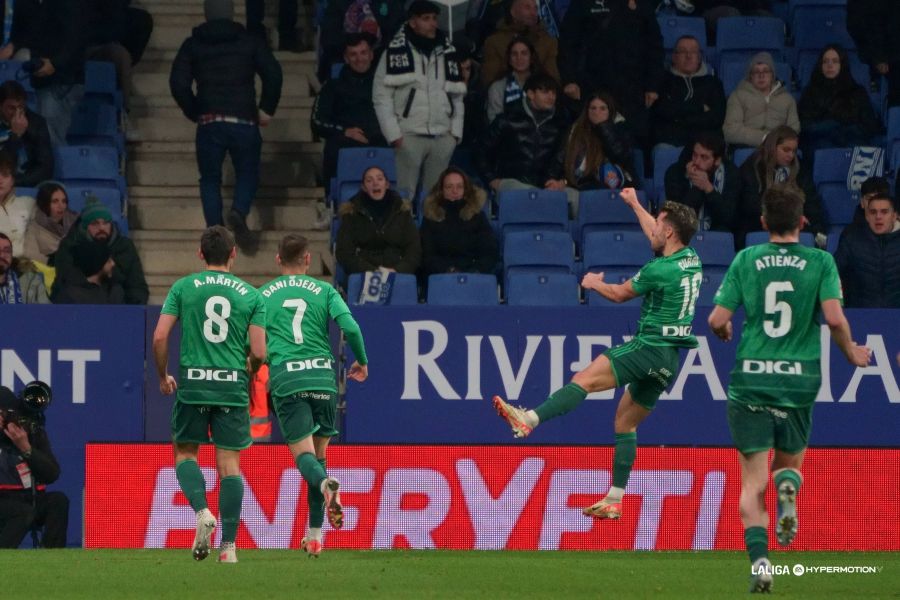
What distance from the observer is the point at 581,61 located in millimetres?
18156

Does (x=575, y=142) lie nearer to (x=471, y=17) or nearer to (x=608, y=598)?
(x=471, y=17)

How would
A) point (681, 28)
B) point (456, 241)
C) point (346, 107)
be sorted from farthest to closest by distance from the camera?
point (681, 28) → point (346, 107) → point (456, 241)

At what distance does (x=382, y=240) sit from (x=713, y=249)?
2808mm

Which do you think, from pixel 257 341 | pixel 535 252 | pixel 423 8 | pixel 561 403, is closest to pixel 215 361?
pixel 257 341

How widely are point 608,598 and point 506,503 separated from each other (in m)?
4.53

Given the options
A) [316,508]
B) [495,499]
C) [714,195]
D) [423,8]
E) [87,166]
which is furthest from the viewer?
[423,8]

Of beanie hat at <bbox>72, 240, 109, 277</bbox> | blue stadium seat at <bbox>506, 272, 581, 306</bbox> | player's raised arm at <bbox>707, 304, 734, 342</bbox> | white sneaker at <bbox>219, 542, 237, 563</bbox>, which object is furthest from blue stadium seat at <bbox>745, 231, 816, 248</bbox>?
player's raised arm at <bbox>707, 304, 734, 342</bbox>

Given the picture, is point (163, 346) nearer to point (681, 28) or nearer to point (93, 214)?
point (93, 214)

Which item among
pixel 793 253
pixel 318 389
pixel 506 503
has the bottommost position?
pixel 506 503

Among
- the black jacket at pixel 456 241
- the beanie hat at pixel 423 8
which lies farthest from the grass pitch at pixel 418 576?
the beanie hat at pixel 423 8

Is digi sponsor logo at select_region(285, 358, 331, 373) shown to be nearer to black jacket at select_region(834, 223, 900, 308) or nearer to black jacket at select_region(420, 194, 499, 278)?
black jacket at select_region(420, 194, 499, 278)

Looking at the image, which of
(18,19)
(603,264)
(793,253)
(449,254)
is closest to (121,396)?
(449,254)

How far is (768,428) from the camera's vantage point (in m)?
9.19

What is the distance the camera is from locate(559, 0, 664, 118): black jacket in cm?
1778
